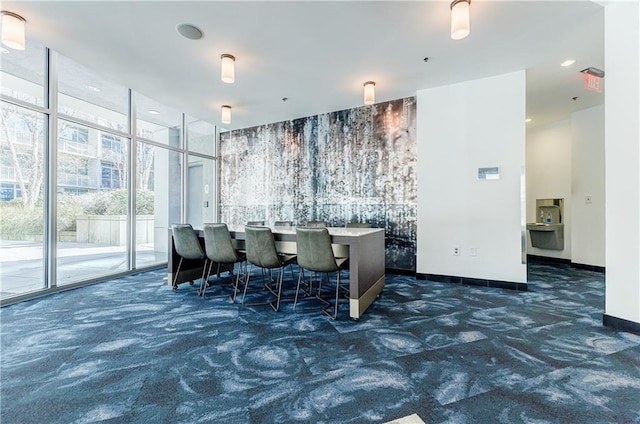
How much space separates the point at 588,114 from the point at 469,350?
5.69 meters

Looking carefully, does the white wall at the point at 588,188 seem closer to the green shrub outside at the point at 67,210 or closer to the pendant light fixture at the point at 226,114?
the pendant light fixture at the point at 226,114

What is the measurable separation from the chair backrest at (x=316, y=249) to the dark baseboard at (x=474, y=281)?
7.54 ft

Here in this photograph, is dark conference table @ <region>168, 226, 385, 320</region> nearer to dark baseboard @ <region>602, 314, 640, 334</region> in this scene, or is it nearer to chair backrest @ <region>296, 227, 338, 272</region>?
chair backrest @ <region>296, 227, 338, 272</region>

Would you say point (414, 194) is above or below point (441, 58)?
below

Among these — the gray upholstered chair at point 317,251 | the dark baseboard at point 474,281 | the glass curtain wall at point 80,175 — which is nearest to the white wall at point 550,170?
the dark baseboard at point 474,281

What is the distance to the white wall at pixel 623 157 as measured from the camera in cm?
242

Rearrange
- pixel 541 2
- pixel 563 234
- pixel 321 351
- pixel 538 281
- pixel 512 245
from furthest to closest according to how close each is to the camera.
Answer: pixel 563 234, pixel 538 281, pixel 512 245, pixel 541 2, pixel 321 351

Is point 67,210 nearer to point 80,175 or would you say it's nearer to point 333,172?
point 80,175

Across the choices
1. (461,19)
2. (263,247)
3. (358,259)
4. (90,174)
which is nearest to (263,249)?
(263,247)

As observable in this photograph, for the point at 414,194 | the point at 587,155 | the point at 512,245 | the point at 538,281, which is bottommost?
the point at 538,281

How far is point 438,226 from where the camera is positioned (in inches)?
170

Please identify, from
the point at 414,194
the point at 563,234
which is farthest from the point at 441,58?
the point at 563,234

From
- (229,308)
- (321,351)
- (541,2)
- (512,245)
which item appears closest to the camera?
(321,351)

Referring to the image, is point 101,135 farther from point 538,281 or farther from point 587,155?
point 587,155
